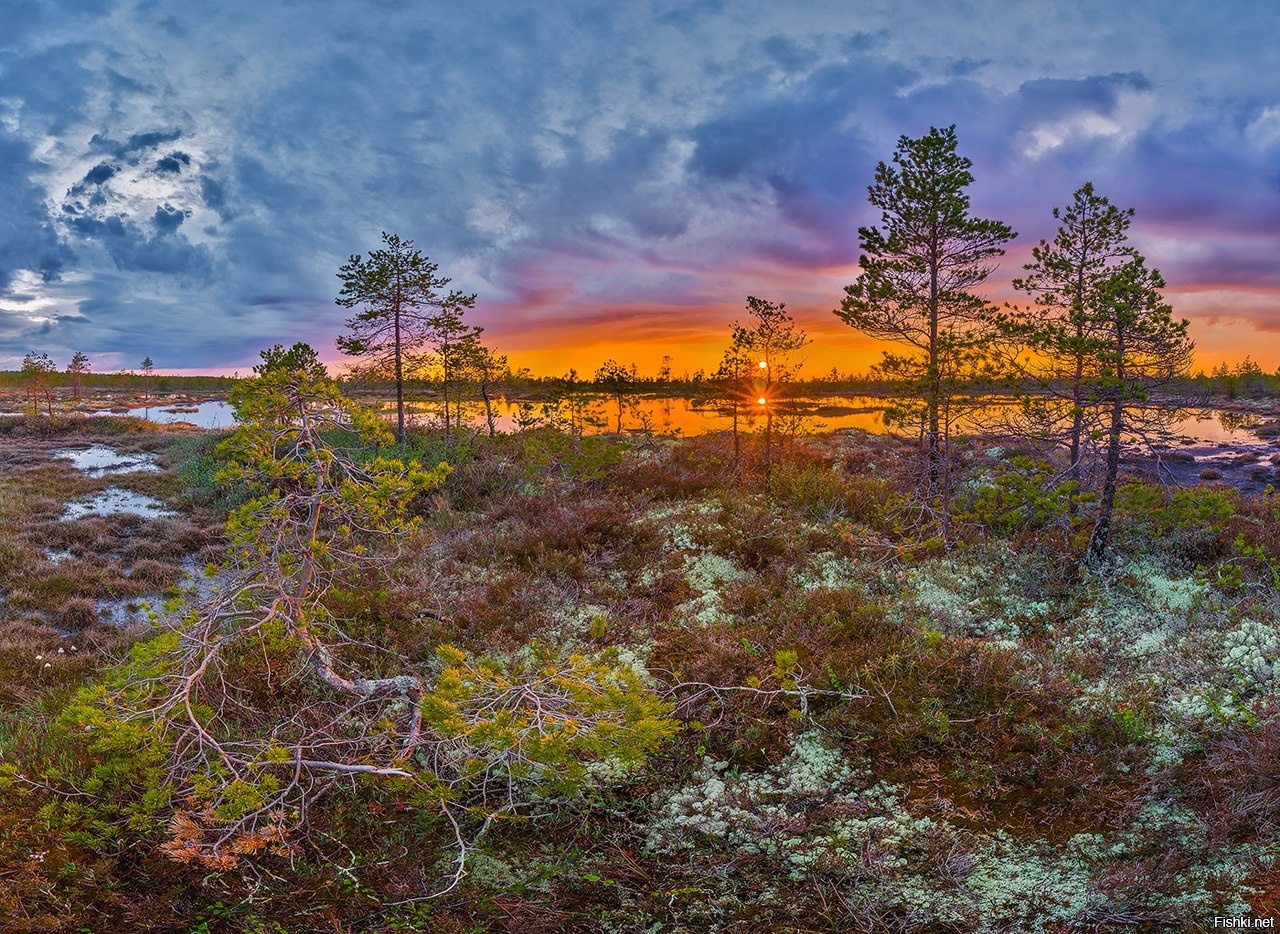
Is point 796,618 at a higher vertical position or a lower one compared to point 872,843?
higher

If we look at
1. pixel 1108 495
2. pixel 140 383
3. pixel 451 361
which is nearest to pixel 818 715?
pixel 1108 495

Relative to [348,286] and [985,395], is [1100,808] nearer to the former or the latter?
[985,395]

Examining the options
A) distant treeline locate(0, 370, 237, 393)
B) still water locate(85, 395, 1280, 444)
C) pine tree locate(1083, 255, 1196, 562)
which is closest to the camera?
pine tree locate(1083, 255, 1196, 562)

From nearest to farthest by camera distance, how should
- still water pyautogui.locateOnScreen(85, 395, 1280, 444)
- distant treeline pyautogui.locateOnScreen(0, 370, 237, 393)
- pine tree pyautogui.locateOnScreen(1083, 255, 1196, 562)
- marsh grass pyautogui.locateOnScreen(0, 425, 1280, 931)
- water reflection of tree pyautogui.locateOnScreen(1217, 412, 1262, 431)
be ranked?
marsh grass pyautogui.locateOnScreen(0, 425, 1280, 931) < pine tree pyautogui.locateOnScreen(1083, 255, 1196, 562) < still water pyautogui.locateOnScreen(85, 395, 1280, 444) < water reflection of tree pyautogui.locateOnScreen(1217, 412, 1262, 431) < distant treeline pyautogui.locateOnScreen(0, 370, 237, 393)

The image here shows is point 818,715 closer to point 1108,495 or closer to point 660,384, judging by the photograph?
point 1108,495

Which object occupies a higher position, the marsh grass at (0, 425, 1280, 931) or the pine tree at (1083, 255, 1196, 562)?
the pine tree at (1083, 255, 1196, 562)

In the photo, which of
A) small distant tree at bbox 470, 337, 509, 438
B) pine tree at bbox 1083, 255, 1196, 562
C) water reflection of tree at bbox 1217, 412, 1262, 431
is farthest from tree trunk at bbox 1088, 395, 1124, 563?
water reflection of tree at bbox 1217, 412, 1262, 431

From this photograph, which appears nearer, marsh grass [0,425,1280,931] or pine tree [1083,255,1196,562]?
marsh grass [0,425,1280,931]

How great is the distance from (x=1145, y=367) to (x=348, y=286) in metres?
20.7

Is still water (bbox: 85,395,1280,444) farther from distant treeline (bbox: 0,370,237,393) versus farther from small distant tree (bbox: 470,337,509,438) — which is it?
distant treeline (bbox: 0,370,237,393)

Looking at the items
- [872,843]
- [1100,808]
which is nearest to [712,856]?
[872,843]

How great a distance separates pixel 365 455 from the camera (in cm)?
2205

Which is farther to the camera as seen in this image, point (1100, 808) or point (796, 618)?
point (796, 618)

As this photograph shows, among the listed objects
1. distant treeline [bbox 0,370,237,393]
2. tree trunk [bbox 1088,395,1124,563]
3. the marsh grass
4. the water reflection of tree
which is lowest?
the marsh grass
